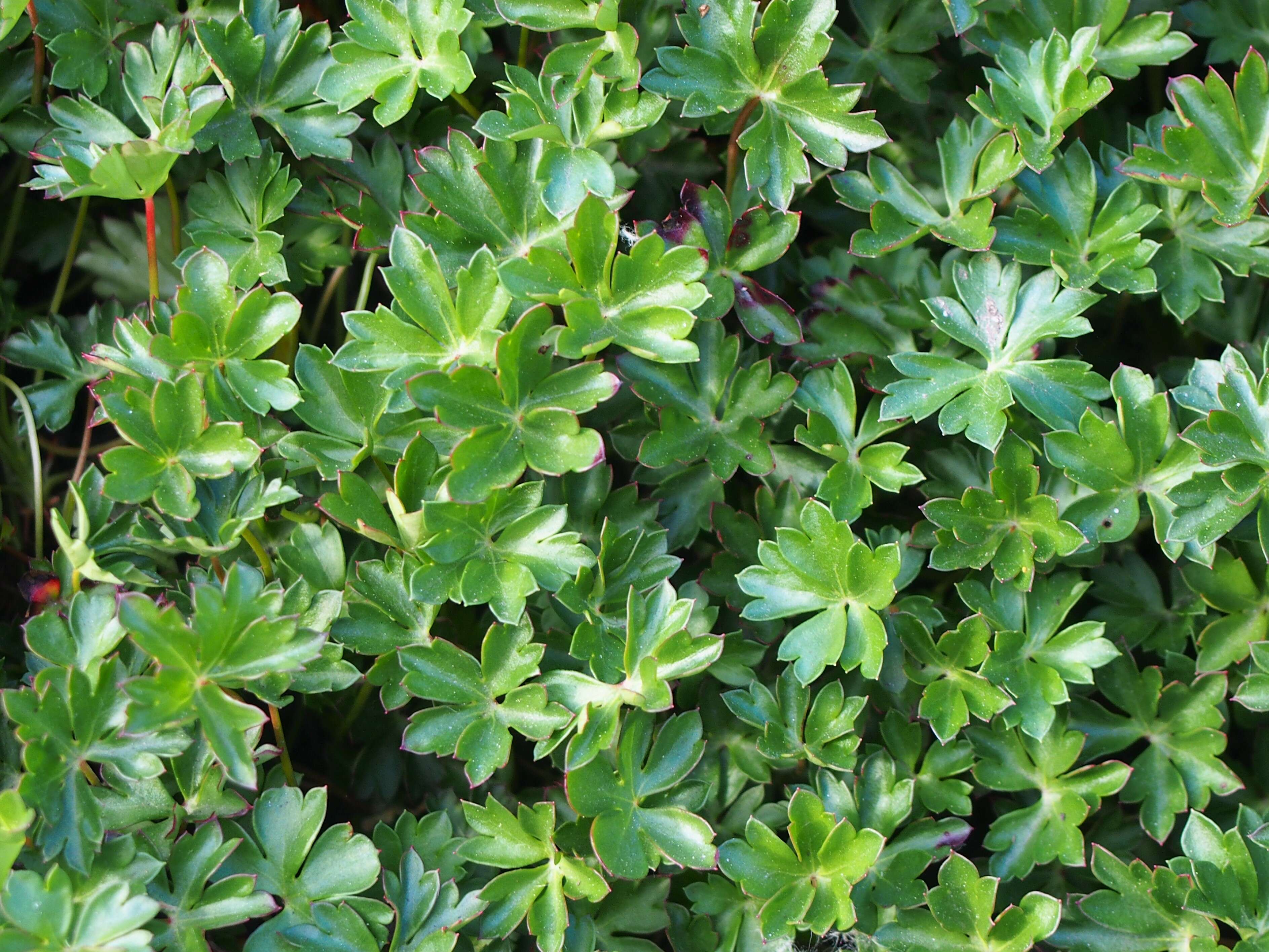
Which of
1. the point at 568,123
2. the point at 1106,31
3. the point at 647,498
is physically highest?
the point at 1106,31

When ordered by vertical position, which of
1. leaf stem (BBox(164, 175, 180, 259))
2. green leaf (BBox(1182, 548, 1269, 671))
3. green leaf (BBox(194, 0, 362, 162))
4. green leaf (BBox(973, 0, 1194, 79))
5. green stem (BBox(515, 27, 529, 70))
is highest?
green leaf (BBox(973, 0, 1194, 79))

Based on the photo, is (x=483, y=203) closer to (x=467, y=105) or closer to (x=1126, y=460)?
(x=467, y=105)

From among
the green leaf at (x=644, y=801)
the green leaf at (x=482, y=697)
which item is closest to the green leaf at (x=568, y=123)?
the green leaf at (x=482, y=697)

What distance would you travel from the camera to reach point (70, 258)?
5.58ft

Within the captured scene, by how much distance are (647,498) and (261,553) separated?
528 mm

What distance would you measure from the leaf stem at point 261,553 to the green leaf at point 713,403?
526 millimetres

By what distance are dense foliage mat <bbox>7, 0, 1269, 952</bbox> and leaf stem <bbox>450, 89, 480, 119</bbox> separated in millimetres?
29

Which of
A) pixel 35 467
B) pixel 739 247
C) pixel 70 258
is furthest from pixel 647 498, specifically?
pixel 70 258

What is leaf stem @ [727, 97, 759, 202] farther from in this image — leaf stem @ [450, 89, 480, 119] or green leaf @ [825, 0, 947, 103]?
leaf stem @ [450, 89, 480, 119]

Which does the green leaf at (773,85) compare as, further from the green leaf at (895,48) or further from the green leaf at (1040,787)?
the green leaf at (1040,787)

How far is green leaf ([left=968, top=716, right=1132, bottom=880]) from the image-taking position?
1413 millimetres

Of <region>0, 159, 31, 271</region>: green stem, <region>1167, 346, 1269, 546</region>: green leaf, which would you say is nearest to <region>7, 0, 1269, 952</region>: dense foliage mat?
<region>1167, 346, 1269, 546</region>: green leaf

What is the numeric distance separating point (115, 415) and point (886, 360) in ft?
3.46

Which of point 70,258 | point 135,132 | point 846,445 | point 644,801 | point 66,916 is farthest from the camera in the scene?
point 70,258
